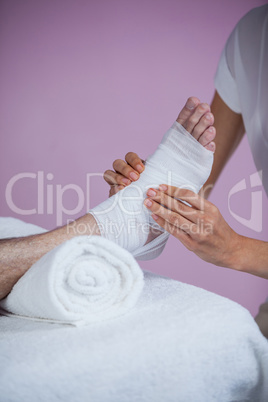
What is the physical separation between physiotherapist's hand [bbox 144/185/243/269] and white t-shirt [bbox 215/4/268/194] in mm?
380

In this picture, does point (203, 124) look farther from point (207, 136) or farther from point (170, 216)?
point (170, 216)

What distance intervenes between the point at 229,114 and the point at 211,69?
96cm

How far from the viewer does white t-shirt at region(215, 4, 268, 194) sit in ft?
4.32

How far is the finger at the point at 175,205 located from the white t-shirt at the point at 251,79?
42cm

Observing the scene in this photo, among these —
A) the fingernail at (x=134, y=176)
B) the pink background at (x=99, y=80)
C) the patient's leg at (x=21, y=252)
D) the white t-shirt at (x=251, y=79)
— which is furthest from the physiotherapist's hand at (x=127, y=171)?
the pink background at (x=99, y=80)

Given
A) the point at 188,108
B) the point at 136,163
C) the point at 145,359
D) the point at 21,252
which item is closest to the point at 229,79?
the point at 188,108

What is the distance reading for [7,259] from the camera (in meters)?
0.91

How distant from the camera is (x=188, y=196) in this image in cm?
95

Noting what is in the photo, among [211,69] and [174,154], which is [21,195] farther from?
[174,154]

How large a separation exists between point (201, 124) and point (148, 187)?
0.21 m

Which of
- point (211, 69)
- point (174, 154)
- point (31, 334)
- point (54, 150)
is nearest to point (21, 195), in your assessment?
point (54, 150)

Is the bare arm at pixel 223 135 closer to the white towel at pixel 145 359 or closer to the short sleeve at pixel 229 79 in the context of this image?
the short sleeve at pixel 229 79

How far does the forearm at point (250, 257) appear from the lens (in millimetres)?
987

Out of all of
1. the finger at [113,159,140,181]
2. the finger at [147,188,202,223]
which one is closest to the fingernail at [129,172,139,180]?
the finger at [113,159,140,181]
